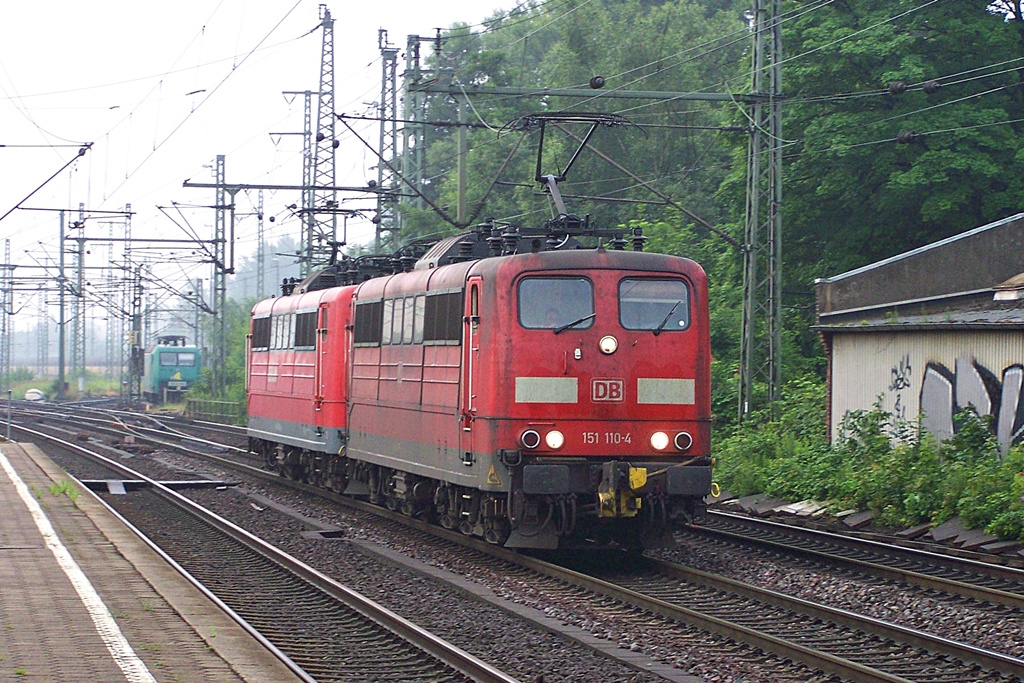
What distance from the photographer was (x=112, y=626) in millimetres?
9930

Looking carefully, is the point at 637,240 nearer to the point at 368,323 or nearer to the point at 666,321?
the point at 666,321

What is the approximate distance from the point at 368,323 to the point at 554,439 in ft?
19.7

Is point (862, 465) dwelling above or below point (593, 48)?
below

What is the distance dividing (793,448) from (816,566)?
828cm

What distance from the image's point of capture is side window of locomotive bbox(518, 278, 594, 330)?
14.1 metres

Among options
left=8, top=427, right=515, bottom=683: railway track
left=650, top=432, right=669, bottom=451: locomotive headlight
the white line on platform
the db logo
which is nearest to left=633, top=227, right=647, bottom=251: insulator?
the db logo

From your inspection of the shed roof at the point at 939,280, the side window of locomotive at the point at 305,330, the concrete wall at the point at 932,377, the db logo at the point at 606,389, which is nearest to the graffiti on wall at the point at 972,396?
the concrete wall at the point at 932,377

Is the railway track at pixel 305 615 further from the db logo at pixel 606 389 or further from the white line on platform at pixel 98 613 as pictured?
the db logo at pixel 606 389

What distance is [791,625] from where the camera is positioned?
1079 cm

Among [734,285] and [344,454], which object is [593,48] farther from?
[344,454]

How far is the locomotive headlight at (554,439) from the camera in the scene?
13.8 m

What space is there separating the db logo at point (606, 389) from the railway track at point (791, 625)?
5.81ft

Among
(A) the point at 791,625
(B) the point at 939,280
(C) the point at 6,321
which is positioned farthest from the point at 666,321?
(C) the point at 6,321

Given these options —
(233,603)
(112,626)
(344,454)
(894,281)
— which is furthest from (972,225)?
(112,626)
